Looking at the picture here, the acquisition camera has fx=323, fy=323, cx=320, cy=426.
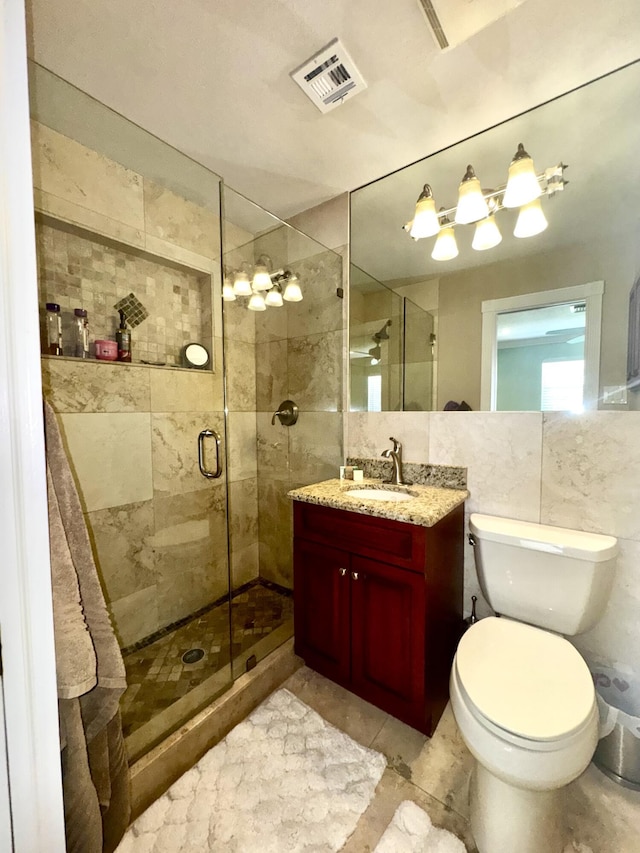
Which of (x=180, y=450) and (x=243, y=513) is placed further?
(x=243, y=513)

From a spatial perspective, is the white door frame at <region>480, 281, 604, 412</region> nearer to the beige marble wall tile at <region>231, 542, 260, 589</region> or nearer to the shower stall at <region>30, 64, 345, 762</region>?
the shower stall at <region>30, 64, 345, 762</region>

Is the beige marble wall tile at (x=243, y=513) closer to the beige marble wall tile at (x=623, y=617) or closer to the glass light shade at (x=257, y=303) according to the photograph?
the glass light shade at (x=257, y=303)

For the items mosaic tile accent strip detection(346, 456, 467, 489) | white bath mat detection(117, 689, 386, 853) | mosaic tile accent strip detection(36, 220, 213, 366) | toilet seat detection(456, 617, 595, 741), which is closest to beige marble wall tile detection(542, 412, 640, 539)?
mosaic tile accent strip detection(346, 456, 467, 489)

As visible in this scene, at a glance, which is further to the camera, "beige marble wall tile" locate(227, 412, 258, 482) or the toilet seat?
"beige marble wall tile" locate(227, 412, 258, 482)

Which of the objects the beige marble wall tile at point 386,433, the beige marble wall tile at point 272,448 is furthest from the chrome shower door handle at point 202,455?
the beige marble wall tile at point 386,433

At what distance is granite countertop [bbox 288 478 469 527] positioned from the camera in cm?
117

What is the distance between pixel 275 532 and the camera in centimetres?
211

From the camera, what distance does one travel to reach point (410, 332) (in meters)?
1.68

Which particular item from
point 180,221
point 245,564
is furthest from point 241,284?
point 245,564

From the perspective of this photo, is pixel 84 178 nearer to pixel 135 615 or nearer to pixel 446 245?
pixel 446 245

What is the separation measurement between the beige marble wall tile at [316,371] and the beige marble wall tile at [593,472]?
41.8 inches

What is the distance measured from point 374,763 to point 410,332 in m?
1.80

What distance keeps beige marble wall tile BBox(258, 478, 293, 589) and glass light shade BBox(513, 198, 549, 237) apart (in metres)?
1.76

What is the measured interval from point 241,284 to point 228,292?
100mm
